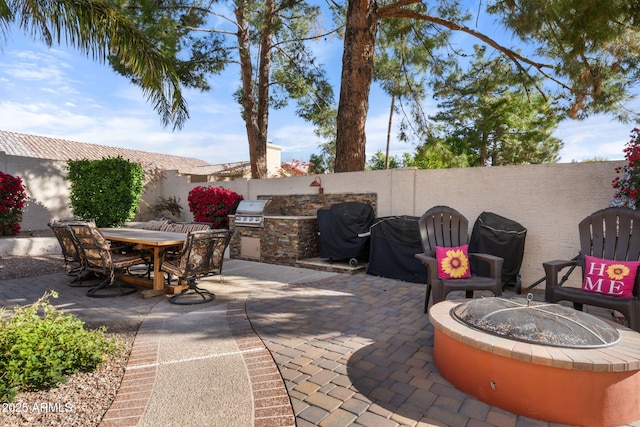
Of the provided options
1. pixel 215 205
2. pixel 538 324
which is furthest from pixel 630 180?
pixel 215 205

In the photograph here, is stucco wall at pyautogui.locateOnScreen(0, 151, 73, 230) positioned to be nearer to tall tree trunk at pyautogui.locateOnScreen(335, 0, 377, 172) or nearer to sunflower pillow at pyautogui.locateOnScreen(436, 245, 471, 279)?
tall tree trunk at pyautogui.locateOnScreen(335, 0, 377, 172)

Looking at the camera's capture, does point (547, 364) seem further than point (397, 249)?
No

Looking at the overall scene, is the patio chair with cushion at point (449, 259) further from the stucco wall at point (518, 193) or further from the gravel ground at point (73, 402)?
the gravel ground at point (73, 402)

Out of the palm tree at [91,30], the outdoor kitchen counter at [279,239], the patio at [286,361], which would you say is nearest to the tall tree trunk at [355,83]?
the outdoor kitchen counter at [279,239]

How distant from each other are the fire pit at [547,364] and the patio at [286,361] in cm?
12

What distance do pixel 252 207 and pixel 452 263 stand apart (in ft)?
16.2

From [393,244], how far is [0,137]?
19.0 m

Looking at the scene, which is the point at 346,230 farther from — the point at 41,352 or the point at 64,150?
the point at 64,150

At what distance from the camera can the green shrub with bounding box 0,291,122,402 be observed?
7.00 feet

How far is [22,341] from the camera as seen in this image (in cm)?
228

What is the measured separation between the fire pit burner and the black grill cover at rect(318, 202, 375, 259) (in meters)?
3.72

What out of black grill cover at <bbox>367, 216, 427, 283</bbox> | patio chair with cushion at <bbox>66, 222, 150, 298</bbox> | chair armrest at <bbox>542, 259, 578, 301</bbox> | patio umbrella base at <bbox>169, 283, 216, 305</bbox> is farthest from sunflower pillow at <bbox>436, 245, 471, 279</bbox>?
patio chair with cushion at <bbox>66, 222, 150, 298</bbox>

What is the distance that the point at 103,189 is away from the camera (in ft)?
29.8

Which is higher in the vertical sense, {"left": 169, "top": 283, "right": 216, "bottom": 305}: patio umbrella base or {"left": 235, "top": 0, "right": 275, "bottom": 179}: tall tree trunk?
{"left": 235, "top": 0, "right": 275, "bottom": 179}: tall tree trunk
